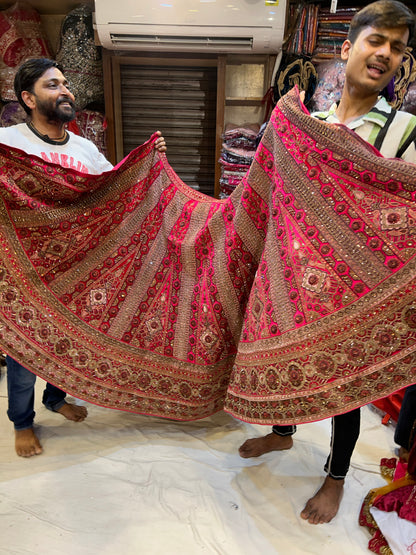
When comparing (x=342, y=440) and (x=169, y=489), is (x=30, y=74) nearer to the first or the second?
(x=169, y=489)

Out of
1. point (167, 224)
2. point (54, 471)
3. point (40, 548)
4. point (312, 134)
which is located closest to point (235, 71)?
point (167, 224)

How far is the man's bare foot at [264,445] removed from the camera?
1.78 meters

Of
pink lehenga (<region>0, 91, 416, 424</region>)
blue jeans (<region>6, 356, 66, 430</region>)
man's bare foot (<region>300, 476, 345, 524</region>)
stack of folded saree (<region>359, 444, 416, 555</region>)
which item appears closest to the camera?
pink lehenga (<region>0, 91, 416, 424</region>)

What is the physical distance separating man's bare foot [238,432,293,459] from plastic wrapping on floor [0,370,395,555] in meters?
0.03

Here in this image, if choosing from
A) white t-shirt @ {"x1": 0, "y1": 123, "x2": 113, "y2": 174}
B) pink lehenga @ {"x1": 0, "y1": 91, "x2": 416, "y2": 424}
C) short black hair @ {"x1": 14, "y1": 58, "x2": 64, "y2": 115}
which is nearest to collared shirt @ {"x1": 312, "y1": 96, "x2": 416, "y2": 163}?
pink lehenga @ {"x1": 0, "y1": 91, "x2": 416, "y2": 424}

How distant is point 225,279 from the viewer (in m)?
1.47

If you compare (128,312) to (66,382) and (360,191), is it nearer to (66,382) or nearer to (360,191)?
(66,382)

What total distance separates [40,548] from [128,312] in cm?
84

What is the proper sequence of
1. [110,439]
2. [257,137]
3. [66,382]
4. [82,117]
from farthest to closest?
[82,117], [257,137], [110,439], [66,382]

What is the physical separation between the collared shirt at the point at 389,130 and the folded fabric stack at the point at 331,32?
1.74 m

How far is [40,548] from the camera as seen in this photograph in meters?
1.35

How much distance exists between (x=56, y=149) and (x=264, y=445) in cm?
158

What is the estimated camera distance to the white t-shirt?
5.67ft

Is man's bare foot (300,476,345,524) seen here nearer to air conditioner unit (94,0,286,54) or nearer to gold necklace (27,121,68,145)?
gold necklace (27,121,68,145)
